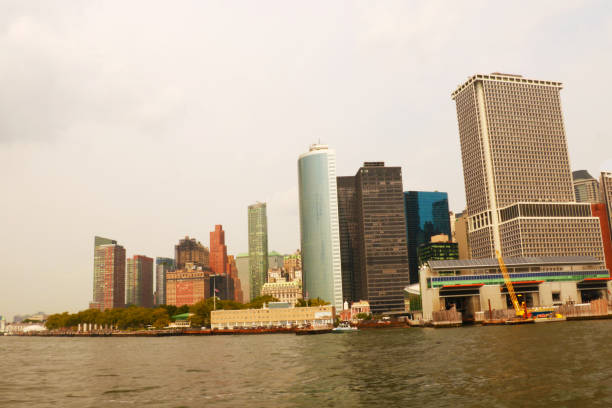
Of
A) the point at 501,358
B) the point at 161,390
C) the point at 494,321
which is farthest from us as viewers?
the point at 494,321

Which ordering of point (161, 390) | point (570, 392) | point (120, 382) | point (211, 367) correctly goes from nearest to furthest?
point (570, 392)
point (161, 390)
point (120, 382)
point (211, 367)

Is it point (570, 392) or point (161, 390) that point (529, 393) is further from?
point (161, 390)

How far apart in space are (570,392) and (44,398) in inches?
1962

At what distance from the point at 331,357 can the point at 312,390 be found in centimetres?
3689

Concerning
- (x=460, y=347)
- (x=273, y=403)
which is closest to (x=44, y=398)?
(x=273, y=403)

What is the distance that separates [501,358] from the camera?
225ft

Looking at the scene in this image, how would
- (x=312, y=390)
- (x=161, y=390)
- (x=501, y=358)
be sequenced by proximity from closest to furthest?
1. (x=312, y=390)
2. (x=161, y=390)
3. (x=501, y=358)

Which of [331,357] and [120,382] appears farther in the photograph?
[331,357]

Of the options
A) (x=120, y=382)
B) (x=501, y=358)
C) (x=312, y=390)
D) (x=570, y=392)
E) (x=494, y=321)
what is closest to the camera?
(x=570, y=392)

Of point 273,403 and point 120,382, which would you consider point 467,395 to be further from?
point 120,382

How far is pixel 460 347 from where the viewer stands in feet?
292

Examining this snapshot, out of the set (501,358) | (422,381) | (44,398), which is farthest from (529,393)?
(44,398)

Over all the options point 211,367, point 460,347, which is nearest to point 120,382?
point 211,367

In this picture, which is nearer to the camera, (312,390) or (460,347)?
(312,390)
